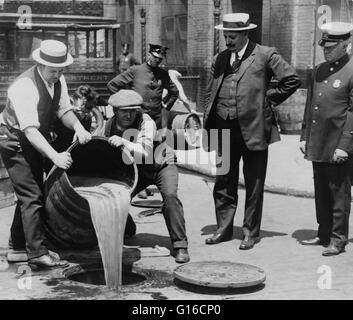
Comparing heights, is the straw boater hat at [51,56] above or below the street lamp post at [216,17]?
above

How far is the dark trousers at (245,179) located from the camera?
7207 millimetres

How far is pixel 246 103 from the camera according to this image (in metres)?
7.04

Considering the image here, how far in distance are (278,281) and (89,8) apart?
2790 centimetres

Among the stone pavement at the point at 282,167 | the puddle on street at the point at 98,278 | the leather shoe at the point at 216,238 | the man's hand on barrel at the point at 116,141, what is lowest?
the stone pavement at the point at 282,167

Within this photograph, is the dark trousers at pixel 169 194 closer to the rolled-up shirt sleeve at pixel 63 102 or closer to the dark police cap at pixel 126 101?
the dark police cap at pixel 126 101

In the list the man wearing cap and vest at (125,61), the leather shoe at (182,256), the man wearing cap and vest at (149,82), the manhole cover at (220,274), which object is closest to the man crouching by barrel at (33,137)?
the leather shoe at (182,256)

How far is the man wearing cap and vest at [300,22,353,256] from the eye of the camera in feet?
22.1

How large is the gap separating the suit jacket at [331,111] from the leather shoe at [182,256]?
1.49 meters

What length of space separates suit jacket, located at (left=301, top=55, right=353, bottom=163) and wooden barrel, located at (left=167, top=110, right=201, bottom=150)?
679 cm

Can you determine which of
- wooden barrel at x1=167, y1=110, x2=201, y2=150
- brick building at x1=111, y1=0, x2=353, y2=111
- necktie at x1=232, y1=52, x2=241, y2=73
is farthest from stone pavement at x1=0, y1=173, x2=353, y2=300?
brick building at x1=111, y1=0, x2=353, y2=111

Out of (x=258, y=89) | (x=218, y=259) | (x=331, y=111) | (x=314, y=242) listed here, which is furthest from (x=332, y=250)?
(x=258, y=89)

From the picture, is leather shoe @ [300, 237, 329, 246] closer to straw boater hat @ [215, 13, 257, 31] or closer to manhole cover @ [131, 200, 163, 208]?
straw boater hat @ [215, 13, 257, 31]

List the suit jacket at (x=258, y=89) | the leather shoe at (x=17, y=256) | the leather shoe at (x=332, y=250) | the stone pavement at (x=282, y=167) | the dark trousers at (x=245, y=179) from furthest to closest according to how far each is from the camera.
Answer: the stone pavement at (x=282, y=167)
the dark trousers at (x=245, y=179)
the suit jacket at (x=258, y=89)
the leather shoe at (x=332, y=250)
the leather shoe at (x=17, y=256)

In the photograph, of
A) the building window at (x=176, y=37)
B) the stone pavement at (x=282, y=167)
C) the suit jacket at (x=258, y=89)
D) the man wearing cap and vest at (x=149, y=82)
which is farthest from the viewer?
the building window at (x=176, y=37)
